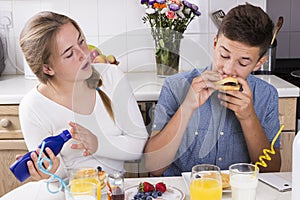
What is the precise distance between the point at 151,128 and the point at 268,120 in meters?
0.44

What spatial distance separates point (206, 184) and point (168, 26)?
48.4 inches

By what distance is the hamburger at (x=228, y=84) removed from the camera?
1761 mm

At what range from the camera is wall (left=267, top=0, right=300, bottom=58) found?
9.55ft

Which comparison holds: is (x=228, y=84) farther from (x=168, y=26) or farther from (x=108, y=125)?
(x=168, y=26)

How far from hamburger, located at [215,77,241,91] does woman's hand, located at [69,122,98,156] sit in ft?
1.55

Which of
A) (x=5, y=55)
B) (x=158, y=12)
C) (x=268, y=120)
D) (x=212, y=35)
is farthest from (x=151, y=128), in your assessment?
(x=5, y=55)

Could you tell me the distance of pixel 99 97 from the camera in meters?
1.85

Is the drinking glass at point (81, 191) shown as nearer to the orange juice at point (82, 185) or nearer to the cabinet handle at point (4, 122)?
the orange juice at point (82, 185)

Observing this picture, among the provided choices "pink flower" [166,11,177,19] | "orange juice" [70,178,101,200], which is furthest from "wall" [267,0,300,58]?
"orange juice" [70,178,101,200]

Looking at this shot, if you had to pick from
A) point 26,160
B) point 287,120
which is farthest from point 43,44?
point 287,120

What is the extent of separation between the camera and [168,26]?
8.05ft

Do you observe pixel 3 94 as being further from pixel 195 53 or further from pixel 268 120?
pixel 268 120

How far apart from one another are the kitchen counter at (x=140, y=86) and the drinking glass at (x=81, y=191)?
0.97 meters

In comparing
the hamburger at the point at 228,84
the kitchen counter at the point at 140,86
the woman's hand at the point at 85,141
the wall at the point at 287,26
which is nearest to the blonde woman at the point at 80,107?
the woman's hand at the point at 85,141
